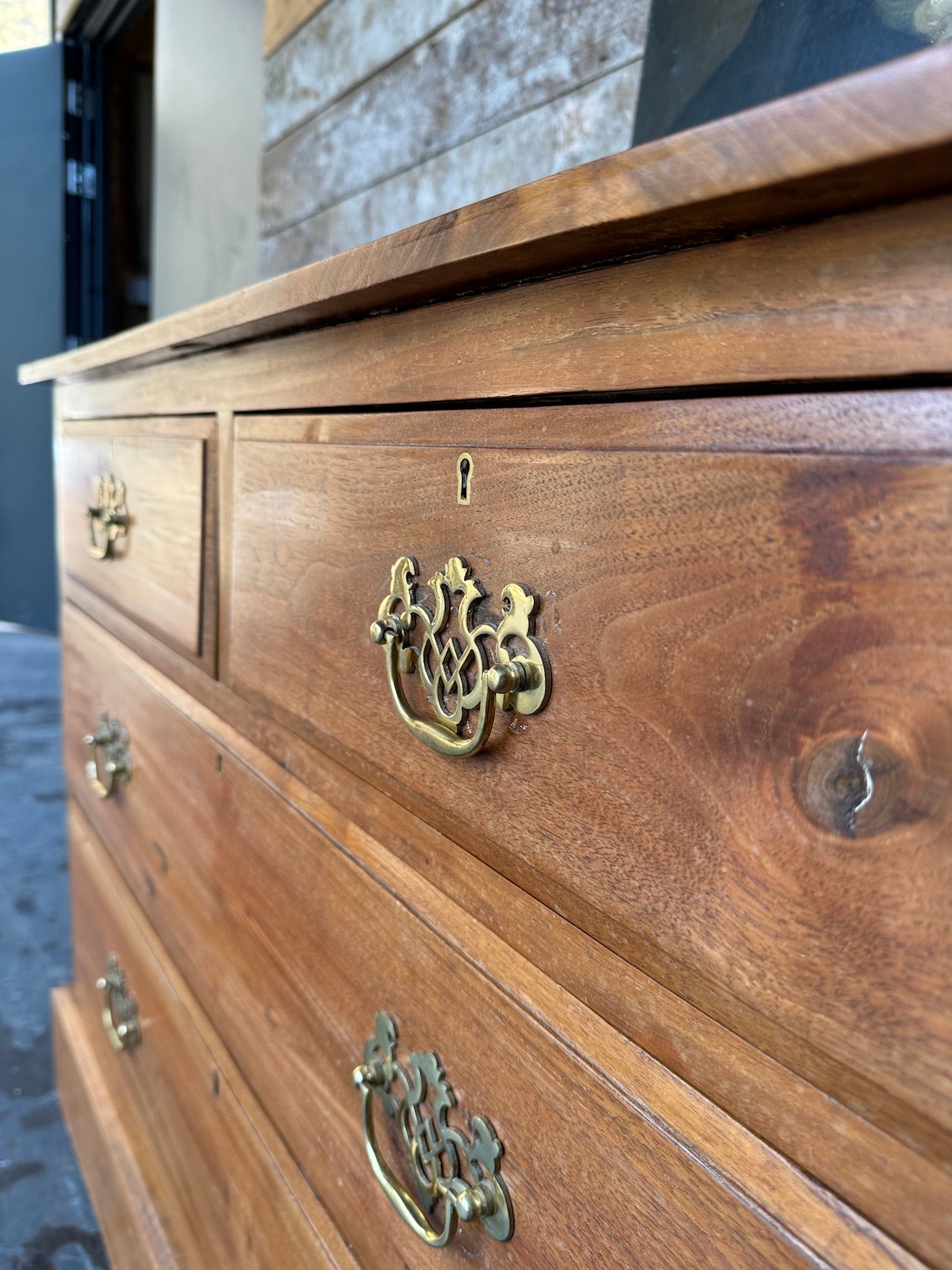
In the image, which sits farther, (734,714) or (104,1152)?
(104,1152)

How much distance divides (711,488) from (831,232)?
0.07m

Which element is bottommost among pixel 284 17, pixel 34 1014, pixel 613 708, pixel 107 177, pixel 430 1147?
pixel 34 1014

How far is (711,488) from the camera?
0.81 ft

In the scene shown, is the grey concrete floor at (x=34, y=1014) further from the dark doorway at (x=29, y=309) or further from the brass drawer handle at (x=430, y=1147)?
the dark doorway at (x=29, y=309)

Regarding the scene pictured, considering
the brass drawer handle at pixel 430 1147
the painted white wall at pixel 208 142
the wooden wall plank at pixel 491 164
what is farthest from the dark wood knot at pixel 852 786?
the painted white wall at pixel 208 142

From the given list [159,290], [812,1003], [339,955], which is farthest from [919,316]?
[159,290]

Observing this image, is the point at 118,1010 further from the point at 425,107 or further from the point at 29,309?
the point at 29,309

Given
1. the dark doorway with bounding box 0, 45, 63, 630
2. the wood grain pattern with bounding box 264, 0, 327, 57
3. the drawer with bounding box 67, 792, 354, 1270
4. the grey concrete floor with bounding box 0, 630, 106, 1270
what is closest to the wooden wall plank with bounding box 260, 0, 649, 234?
the wood grain pattern with bounding box 264, 0, 327, 57

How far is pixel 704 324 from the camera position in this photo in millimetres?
245

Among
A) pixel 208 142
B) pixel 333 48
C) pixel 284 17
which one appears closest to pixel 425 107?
pixel 333 48

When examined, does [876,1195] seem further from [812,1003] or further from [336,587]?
[336,587]

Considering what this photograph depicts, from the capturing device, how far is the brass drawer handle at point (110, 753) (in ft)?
2.68

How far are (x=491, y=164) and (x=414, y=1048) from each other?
2.65 ft

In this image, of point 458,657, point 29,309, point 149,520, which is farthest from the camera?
point 29,309
